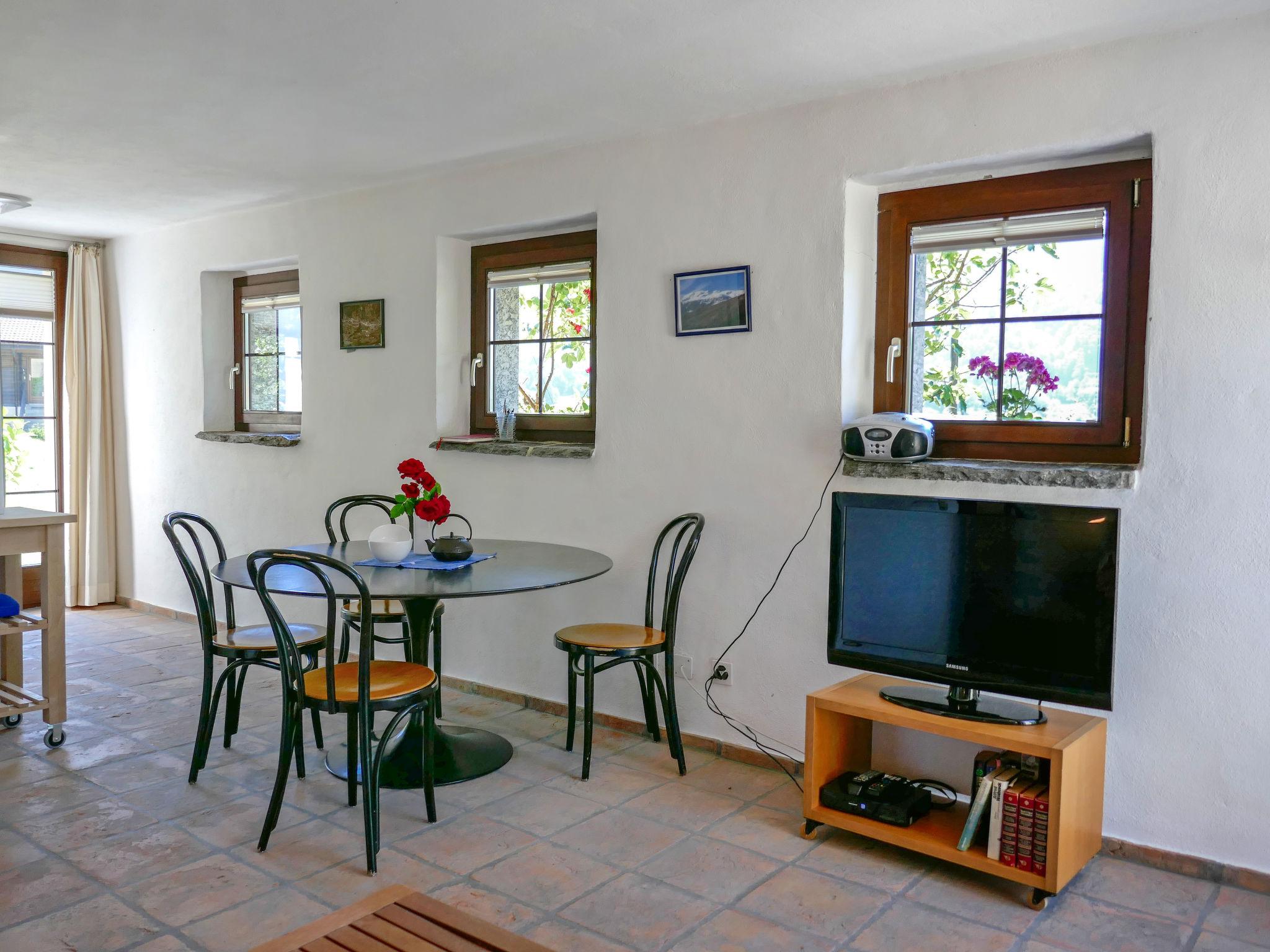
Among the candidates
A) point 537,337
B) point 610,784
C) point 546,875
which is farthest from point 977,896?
point 537,337

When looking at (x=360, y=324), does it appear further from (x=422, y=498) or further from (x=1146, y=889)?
(x=1146, y=889)

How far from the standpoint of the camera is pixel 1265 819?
2.56 meters

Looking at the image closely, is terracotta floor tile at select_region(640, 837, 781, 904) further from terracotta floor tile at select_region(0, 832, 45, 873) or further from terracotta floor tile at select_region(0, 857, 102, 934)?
terracotta floor tile at select_region(0, 832, 45, 873)

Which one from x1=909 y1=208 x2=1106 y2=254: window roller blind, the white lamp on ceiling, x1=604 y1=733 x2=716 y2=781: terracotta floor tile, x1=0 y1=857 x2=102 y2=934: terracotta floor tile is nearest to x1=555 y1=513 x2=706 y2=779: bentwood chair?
x1=604 y1=733 x2=716 y2=781: terracotta floor tile

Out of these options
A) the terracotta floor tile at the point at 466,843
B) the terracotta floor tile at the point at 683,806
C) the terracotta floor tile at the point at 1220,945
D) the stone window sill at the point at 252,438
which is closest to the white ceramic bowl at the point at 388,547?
the terracotta floor tile at the point at 466,843

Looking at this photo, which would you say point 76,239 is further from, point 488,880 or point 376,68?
point 488,880

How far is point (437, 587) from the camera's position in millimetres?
2902

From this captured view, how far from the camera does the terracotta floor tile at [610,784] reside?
316 cm

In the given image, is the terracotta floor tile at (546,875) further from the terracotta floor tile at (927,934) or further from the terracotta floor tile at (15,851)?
the terracotta floor tile at (15,851)

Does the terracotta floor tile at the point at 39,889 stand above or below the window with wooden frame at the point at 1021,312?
below

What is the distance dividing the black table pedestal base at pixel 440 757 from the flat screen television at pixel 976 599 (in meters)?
1.26

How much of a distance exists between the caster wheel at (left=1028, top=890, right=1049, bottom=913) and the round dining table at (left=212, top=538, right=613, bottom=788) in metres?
1.49

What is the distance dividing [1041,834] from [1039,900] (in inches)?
6.2

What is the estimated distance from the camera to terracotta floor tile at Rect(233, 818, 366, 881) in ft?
8.59
